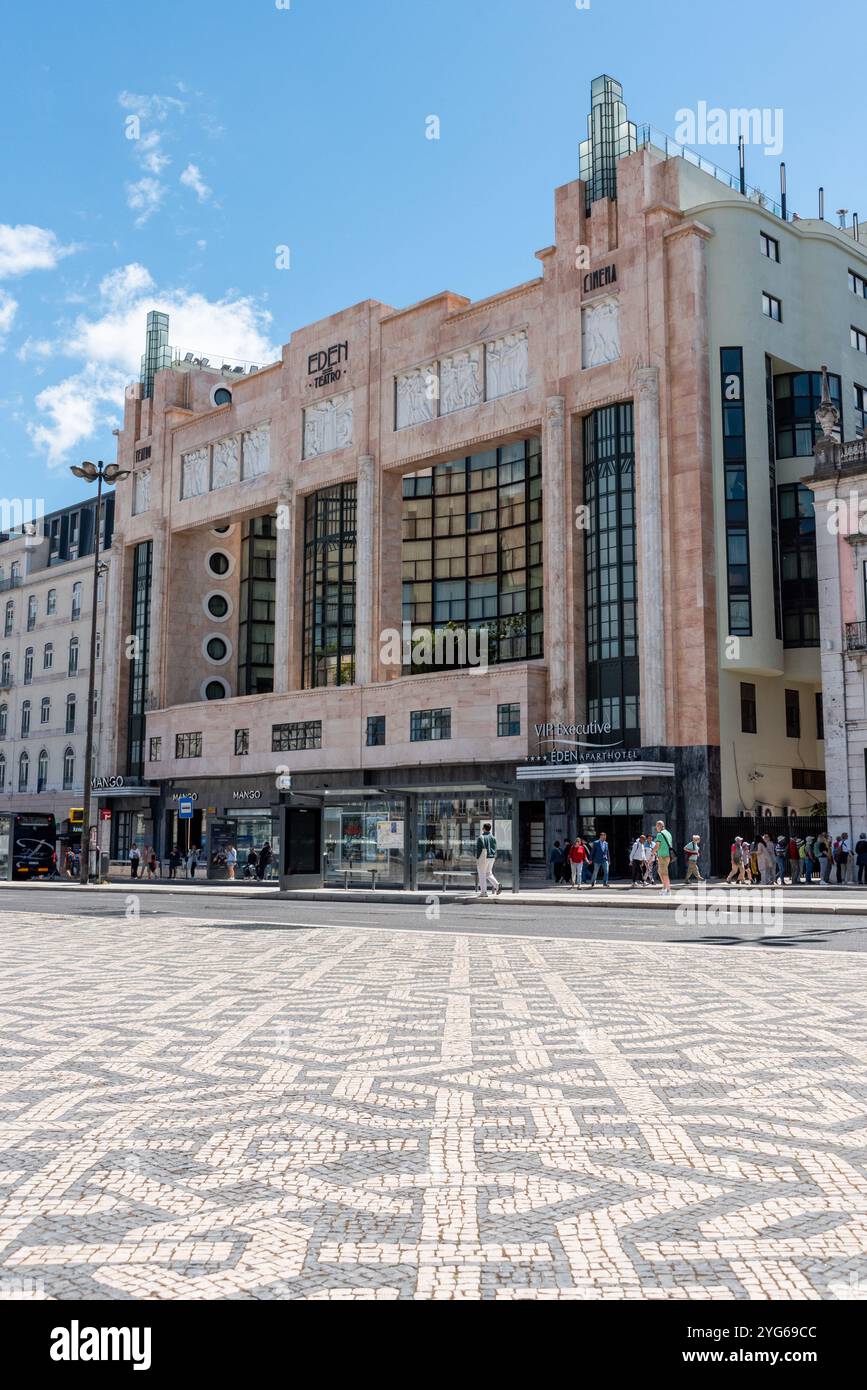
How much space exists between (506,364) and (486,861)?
26.4 metres

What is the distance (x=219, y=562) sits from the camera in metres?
68.1

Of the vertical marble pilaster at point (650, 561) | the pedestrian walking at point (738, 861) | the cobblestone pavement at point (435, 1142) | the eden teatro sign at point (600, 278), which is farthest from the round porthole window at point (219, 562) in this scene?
the cobblestone pavement at point (435, 1142)

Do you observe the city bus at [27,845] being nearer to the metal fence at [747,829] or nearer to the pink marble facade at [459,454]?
the pink marble facade at [459,454]

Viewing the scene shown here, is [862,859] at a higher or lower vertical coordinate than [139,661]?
lower

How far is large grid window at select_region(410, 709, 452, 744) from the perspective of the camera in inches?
1914

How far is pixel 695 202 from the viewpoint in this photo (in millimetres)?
46781

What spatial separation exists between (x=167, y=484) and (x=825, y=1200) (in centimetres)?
6538

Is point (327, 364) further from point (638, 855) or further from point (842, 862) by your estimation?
point (842, 862)

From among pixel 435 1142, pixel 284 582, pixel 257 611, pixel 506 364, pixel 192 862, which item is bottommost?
pixel 192 862

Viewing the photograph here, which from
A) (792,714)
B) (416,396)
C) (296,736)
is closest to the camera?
Result: (792,714)

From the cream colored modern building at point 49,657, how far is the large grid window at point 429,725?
24.9 metres

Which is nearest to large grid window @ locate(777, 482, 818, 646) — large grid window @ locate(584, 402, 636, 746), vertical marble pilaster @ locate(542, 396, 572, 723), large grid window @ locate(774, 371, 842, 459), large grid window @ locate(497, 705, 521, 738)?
large grid window @ locate(774, 371, 842, 459)

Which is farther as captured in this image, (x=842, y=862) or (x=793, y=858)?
(x=793, y=858)

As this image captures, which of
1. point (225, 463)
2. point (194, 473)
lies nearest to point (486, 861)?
point (225, 463)
